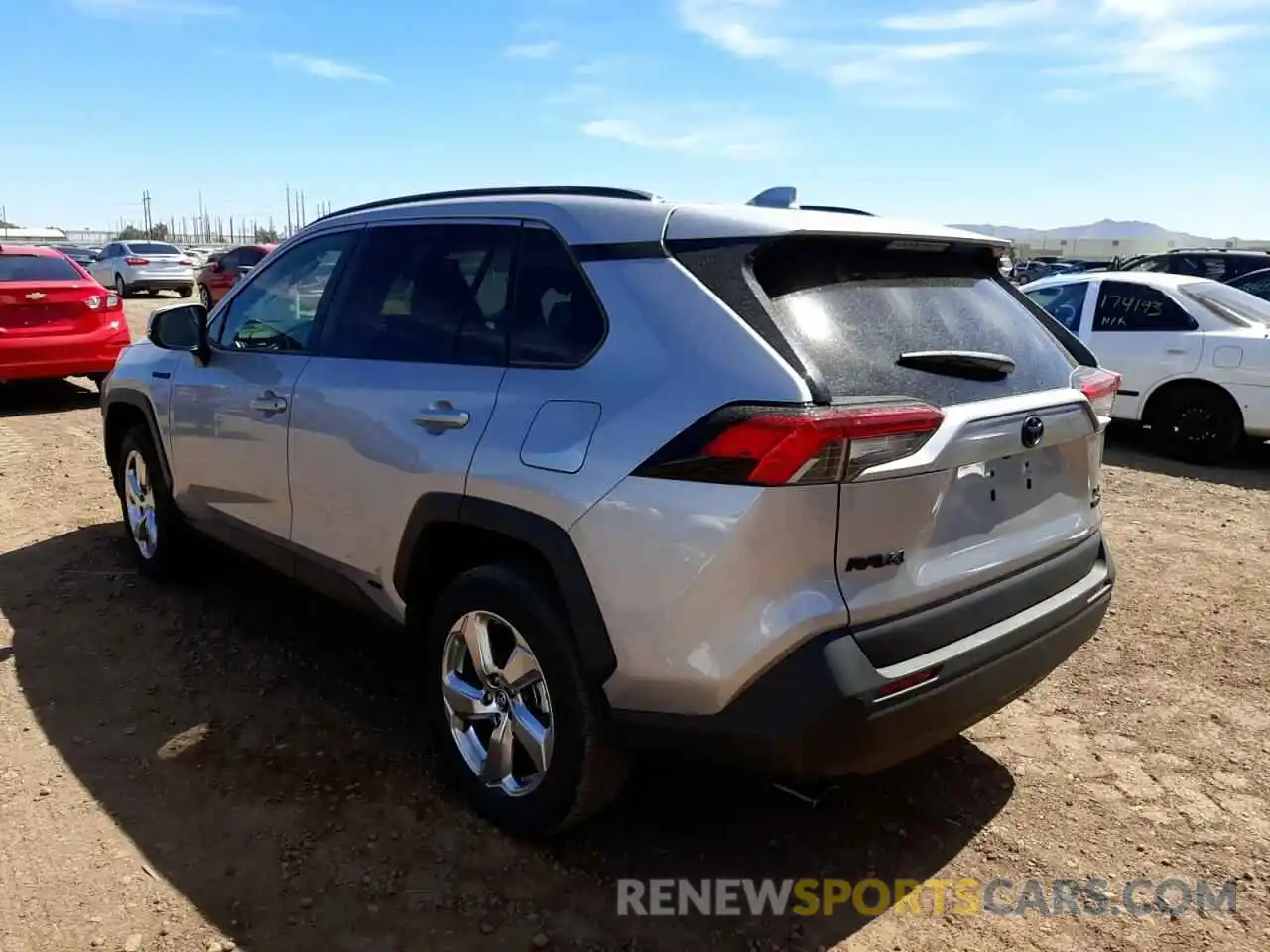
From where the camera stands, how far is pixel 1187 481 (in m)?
7.38

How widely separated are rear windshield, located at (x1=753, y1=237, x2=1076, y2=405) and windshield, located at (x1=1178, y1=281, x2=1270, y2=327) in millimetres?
6066

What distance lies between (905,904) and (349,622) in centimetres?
280

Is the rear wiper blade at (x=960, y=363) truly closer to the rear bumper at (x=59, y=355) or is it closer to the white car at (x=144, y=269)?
the rear bumper at (x=59, y=355)

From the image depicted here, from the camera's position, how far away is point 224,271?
75.0ft

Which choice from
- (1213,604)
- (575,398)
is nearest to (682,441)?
(575,398)

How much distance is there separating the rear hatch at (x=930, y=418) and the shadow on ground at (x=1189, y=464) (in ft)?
17.6

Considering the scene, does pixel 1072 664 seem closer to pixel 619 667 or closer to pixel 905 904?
pixel 905 904

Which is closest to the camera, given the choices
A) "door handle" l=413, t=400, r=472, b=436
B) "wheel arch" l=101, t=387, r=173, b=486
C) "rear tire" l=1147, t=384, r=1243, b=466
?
"door handle" l=413, t=400, r=472, b=436

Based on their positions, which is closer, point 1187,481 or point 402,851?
point 402,851

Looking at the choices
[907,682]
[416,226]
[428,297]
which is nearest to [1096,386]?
[907,682]

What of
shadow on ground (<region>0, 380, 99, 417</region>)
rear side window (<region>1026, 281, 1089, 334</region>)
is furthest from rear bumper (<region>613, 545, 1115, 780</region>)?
shadow on ground (<region>0, 380, 99, 417</region>)

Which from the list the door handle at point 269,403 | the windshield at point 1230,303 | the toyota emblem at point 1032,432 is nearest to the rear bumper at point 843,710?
the toyota emblem at point 1032,432

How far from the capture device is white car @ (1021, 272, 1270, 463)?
25.1 feet

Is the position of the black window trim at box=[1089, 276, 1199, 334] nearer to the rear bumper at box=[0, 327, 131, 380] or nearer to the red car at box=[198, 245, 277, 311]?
the rear bumper at box=[0, 327, 131, 380]
